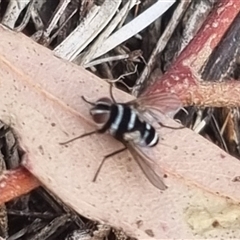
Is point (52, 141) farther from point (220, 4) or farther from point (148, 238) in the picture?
point (220, 4)

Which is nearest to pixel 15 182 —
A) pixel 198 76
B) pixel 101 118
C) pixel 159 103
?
pixel 101 118

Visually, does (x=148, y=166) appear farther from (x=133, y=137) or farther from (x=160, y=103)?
(x=160, y=103)

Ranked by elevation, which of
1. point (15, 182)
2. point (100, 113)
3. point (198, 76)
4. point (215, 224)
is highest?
point (198, 76)

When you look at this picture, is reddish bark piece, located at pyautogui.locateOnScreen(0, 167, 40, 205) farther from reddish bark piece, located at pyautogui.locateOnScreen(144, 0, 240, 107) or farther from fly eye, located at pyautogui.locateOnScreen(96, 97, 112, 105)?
reddish bark piece, located at pyautogui.locateOnScreen(144, 0, 240, 107)

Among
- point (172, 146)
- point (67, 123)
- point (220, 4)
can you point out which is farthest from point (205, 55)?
point (67, 123)

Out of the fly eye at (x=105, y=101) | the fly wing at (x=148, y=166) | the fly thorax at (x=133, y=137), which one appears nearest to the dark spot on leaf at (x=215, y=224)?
the fly wing at (x=148, y=166)

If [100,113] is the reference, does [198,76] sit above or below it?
above
